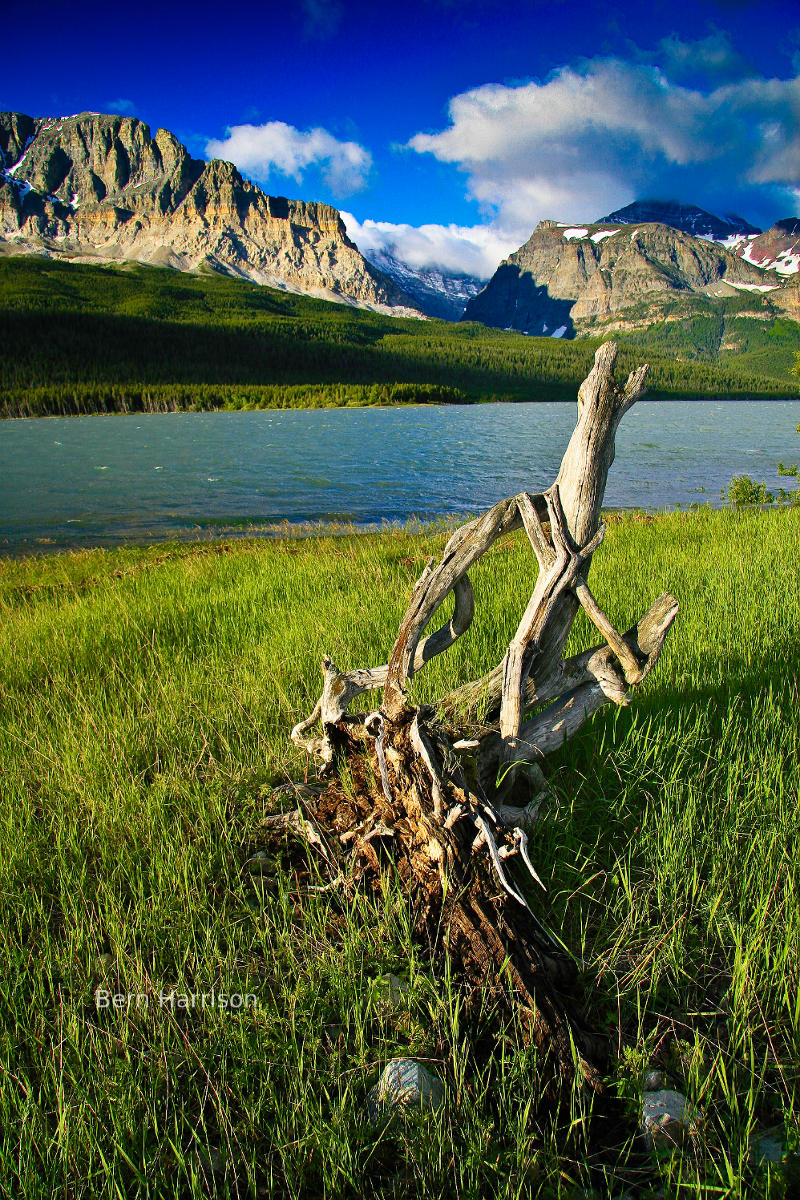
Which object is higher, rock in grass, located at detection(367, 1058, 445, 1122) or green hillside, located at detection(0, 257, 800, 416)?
green hillside, located at detection(0, 257, 800, 416)

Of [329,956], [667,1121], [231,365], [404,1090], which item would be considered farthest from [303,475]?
[231,365]

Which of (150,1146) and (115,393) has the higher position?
(115,393)

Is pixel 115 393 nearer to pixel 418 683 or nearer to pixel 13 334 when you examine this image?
pixel 13 334

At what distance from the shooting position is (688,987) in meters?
2.41

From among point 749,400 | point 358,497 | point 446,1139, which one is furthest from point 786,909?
point 749,400

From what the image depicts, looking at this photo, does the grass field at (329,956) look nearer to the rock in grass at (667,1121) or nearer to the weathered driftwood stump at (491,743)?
the rock in grass at (667,1121)

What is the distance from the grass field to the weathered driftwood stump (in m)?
0.17

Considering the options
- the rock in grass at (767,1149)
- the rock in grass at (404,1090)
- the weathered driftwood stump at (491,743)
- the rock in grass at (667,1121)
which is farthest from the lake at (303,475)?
the rock in grass at (767,1149)

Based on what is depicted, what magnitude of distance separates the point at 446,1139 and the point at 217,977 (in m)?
1.08

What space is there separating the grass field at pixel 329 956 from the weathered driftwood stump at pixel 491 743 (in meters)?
0.17

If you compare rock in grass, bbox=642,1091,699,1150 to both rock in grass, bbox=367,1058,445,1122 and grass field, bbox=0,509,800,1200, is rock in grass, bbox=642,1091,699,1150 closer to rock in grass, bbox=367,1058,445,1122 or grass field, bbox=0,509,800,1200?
grass field, bbox=0,509,800,1200

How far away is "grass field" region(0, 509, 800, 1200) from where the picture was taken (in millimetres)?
1871

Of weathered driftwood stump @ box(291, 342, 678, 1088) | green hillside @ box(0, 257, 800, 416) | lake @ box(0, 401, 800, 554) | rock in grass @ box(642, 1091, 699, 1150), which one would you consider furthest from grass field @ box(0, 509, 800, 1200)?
green hillside @ box(0, 257, 800, 416)

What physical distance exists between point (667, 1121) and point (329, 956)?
4.02ft
